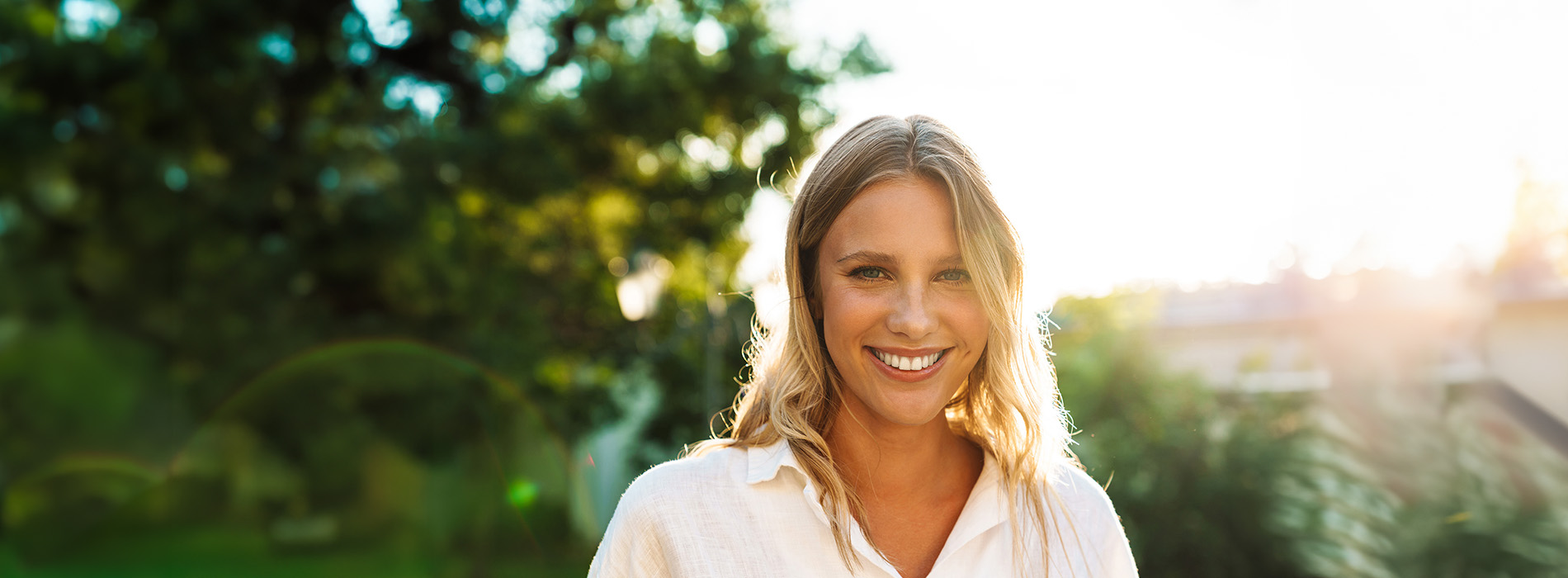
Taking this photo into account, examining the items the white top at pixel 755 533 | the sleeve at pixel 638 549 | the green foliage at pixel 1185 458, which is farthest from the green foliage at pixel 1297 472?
the sleeve at pixel 638 549

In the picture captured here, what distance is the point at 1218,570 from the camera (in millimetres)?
6984

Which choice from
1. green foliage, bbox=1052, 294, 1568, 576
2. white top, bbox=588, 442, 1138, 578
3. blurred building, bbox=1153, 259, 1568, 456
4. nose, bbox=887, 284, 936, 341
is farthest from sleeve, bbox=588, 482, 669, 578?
blurred building, bbox=1153, 259, 1568, 456

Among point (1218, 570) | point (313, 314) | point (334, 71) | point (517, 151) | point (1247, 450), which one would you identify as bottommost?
point (1218, 570)

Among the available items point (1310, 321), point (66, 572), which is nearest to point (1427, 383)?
point (1310, 321)

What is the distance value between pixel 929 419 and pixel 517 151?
1156 centimetres

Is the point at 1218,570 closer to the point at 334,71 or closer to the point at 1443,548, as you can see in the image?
the point at 1443,548

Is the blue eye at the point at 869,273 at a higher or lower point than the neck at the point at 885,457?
higher

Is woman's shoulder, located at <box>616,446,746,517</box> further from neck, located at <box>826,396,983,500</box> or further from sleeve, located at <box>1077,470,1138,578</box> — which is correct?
sleeve, located at <box>1077,470,1138,578</box>

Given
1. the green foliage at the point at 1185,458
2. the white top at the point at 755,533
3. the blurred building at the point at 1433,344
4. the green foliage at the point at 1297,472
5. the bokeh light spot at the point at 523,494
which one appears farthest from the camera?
the bokeh light spot at the point at 523,494

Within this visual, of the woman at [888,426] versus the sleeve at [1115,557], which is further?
the sleeve at [1115,557]

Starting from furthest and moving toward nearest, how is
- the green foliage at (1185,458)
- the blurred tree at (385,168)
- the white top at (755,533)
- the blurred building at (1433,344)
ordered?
the blurred tree at (385,168) → the green foliage at (1185,458) → the blurred building at (1433,344) → the white top at (755,533)

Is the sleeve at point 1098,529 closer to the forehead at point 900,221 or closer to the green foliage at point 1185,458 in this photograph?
the forehead at point 900,221

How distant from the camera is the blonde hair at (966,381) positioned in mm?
2154

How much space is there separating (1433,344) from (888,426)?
16.2ft
